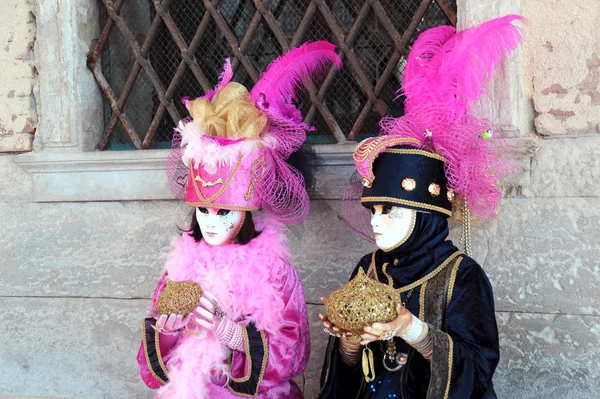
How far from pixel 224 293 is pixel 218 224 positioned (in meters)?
0.25

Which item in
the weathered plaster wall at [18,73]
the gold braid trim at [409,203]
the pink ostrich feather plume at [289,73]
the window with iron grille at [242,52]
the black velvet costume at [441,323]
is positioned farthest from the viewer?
the weathered plaster wall at [18,73]

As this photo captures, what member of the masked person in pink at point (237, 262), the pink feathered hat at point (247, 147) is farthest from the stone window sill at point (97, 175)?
the masked person in pink at point (237, 262)

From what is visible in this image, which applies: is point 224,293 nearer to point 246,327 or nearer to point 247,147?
point 246,327

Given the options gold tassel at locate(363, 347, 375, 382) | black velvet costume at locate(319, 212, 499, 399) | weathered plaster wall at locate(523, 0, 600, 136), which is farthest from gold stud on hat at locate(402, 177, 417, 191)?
weathered plaster wall at locate(523, 0, 600, 136)

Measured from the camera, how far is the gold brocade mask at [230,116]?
110 inches

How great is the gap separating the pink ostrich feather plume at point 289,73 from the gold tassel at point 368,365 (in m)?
0.97

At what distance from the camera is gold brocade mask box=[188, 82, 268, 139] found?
9.17 feet

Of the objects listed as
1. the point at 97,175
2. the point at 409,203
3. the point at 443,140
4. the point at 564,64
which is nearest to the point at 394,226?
the point at 409,203

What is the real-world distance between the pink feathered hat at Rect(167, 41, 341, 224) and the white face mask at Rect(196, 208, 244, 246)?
0.06 m

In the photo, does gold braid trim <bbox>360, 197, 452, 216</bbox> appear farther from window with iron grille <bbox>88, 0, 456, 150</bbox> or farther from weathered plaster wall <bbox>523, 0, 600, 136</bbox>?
weathered plaster wall <bbox>523, 0, 600, 136</bbox>

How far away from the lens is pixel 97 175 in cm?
374

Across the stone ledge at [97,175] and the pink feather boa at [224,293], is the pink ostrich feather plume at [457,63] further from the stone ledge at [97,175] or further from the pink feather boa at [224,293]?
the stone ledge at [97,175]

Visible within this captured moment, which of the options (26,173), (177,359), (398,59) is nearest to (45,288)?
(26,173)

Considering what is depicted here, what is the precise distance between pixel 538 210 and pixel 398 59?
0.88 meters
